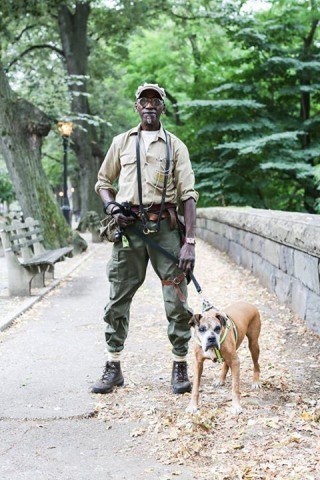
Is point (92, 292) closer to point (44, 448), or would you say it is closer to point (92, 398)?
point (92, 398)

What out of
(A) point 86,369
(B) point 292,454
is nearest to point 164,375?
(A) point 86,369

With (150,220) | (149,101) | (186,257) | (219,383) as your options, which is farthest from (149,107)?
(219,383)

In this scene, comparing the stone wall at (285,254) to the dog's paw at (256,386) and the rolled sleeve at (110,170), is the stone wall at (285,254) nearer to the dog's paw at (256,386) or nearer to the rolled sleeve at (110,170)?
the dog's paw at (256,386)

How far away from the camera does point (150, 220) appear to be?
4309 mm

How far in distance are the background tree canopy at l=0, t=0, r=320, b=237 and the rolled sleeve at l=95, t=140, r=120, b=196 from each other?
8.22m

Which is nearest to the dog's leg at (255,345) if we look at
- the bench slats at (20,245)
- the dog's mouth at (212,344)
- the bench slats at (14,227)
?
the dog's mouth at (212,344)

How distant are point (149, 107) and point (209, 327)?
1.64 m

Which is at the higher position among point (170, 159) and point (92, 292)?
point (170, 159)

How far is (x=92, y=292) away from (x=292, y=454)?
608 cm

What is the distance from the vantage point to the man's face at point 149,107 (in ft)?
14.0

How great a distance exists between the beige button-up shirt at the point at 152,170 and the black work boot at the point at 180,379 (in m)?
1.23

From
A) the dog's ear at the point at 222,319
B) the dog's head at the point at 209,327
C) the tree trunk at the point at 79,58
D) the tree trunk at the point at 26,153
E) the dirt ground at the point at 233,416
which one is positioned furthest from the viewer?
the tree trunk at the point at 79,58

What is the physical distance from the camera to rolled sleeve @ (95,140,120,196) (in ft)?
14.6

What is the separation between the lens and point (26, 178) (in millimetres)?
12875
